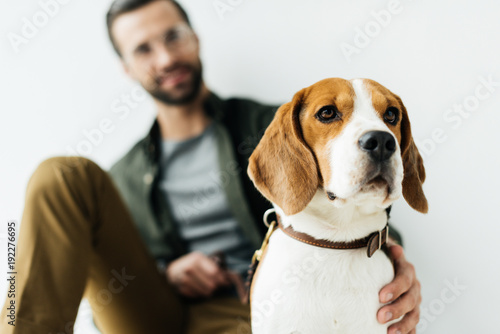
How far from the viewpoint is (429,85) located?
214 cm

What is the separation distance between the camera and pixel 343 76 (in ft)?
7.54

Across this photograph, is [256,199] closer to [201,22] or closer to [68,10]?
[201,22]

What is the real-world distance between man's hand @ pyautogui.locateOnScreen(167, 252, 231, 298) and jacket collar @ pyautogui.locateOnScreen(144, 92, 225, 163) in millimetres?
653

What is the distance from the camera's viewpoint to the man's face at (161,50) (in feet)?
7.98

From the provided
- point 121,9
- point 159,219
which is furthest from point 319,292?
point 121,9

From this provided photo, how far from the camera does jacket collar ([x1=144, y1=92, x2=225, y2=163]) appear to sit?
247cm

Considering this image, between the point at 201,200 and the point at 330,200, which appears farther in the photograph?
the point at 201,200

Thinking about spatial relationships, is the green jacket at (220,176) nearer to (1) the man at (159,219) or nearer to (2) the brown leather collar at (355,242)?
(1) the man at (159,219)

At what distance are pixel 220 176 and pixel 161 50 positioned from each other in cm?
83

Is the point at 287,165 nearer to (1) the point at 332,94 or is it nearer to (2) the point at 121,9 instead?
(1) the point at 332,94

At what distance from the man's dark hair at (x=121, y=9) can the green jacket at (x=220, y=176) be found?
0.54 meters

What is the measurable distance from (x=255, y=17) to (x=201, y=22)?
373mm

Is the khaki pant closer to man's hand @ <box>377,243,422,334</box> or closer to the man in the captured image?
the man

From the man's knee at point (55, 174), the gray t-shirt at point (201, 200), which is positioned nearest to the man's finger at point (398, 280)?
the gray t-shirt at point (201, 200)
